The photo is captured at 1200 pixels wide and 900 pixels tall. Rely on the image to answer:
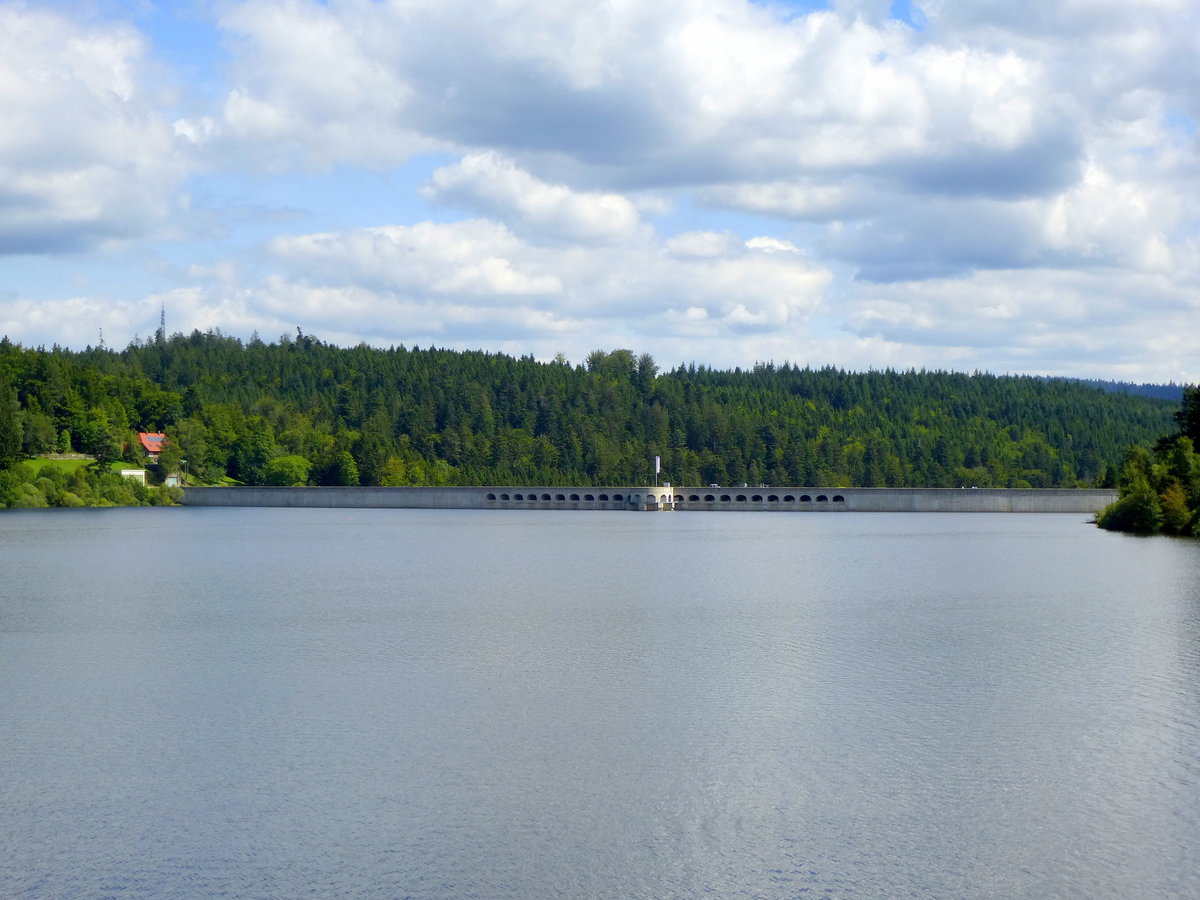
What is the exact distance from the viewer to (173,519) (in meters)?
133

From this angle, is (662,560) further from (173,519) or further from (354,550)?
(173,519)

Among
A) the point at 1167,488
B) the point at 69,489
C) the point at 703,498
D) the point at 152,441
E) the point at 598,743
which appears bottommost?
the point at 598,743

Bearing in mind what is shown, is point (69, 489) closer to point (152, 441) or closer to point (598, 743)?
point (152, 441)

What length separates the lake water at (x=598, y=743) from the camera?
18.7 meters

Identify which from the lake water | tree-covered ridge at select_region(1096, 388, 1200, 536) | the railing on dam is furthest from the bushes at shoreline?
tree-covered ridge at select_region(1096, 388, 1200, 536)

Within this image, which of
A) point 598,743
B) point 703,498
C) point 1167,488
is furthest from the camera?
point 703,498

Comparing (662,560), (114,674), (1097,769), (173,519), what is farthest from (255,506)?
(1097,769)

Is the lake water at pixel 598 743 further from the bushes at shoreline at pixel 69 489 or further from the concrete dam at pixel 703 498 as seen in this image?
the concrete dam at pixel 703 498

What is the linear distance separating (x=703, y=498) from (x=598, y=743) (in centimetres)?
17348

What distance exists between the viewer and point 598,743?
25.8 m

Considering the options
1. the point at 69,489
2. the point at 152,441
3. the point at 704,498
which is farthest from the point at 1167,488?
the point at 152,441

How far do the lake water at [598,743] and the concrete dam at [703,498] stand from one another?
128 metres

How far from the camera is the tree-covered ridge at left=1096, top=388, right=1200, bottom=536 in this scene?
95812 mm

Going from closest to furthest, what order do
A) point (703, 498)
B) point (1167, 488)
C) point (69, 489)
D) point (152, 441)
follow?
point (1167, 488)
point (69, 489)
point (152, 441)
point (703, 498)
